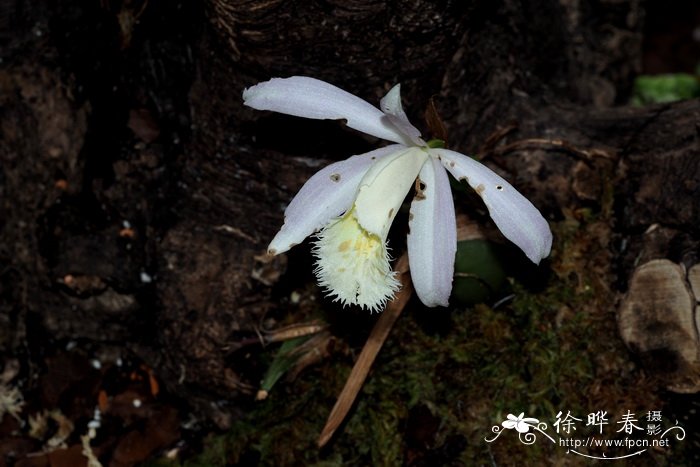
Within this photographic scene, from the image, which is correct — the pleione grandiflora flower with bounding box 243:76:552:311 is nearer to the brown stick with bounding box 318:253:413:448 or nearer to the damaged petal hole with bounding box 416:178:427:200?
the damaged petal hole with bounding box 416:178:427:200

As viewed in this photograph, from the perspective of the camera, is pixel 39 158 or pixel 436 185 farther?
pixel 39 158

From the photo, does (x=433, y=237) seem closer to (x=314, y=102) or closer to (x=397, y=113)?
(x=397, y=113)

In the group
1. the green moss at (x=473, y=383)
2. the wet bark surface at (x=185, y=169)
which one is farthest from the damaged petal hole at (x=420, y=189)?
the green moss at (x=473, y=383)

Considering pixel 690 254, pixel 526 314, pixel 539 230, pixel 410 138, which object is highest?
pixel 410 138

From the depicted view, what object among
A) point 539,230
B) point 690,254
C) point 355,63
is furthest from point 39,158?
point 690,254

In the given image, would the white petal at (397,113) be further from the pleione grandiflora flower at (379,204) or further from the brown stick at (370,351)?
the brown stick at (370,351)

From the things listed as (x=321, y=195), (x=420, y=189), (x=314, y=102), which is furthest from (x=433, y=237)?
(x=314, y=102)

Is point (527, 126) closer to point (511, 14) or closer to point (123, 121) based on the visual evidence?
point (511, 14)
